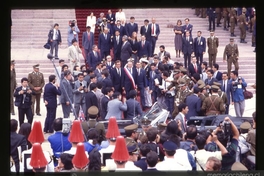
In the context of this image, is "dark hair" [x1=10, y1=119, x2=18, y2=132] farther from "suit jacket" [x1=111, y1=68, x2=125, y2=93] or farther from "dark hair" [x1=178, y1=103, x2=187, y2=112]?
"dark hair" [x1=178, y1=103, x2=187, y2=112]

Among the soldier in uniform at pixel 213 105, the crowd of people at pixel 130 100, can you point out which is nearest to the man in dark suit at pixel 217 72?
the crowd of people at pixel 130 100

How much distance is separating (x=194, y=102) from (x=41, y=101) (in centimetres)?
253

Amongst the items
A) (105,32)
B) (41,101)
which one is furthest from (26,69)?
(105,32)

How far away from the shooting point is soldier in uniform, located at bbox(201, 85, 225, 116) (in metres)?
15.6

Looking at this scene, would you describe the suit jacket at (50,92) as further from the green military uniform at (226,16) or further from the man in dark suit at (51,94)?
the green military uniform at (226,16)

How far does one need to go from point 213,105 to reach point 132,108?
134 centimetres

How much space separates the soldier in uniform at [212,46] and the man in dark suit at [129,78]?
1.37 metres

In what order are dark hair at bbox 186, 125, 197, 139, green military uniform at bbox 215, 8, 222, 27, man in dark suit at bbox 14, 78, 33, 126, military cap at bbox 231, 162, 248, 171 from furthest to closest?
1. man in dark suit at bbox 14, 78, 33, 126
2. green military uniform at bbox 215, 8, 222, 27
3. dark hair at bbox 186, 125, 197, 139
4. military cap at bbox 231, 162, 248, 171

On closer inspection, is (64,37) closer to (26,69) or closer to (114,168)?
(26,69)

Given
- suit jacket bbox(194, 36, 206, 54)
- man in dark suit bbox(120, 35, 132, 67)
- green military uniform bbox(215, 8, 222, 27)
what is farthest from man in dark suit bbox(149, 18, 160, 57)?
green military uniform bbox(215, 8, 222, 27)

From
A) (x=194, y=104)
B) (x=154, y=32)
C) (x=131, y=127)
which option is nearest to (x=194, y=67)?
(x=194, y=104)

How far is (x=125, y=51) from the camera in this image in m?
16.5

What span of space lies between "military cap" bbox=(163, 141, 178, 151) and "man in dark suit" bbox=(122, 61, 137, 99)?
224cm

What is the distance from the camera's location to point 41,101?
15609mm
